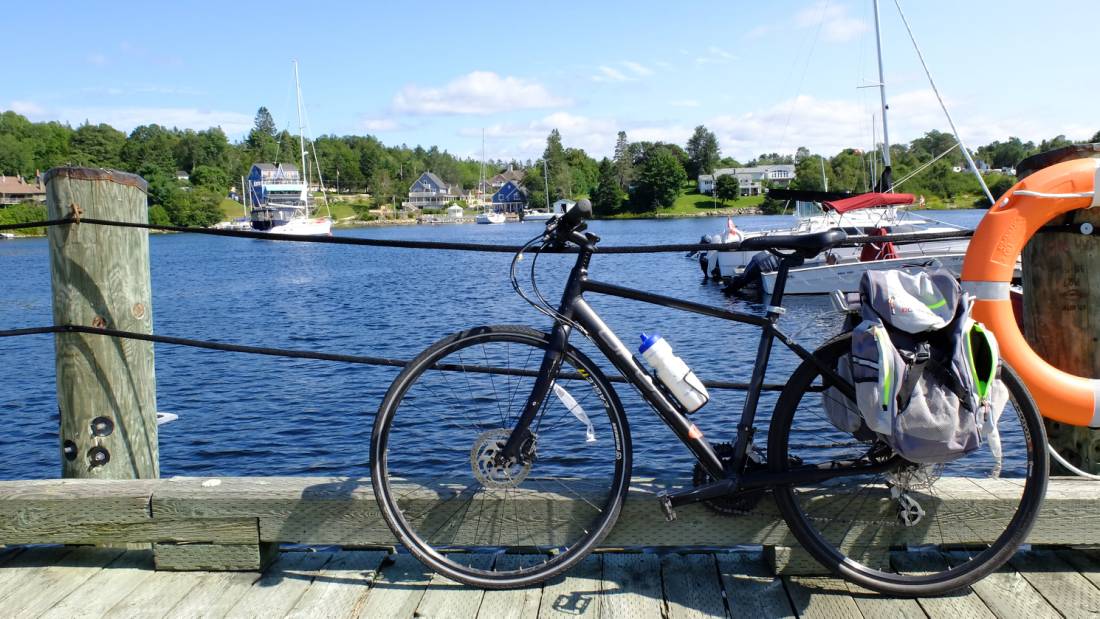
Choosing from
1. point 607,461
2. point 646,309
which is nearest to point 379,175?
point 646,309

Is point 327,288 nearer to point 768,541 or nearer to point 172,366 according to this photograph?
point 172,366

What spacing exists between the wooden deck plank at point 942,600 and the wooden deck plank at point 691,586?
62 centimetres

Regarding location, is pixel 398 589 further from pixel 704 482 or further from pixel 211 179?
pixel 211 179

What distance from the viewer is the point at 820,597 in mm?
2750

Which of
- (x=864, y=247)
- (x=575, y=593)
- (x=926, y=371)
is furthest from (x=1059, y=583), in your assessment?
(x=864, y=247)

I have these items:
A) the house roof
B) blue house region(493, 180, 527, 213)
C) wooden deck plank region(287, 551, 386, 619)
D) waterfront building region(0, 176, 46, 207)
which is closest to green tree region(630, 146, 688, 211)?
blue house region(493, 180, 527, 213)

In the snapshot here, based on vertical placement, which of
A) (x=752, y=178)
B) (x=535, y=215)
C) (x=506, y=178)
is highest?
(x=506, y=178)

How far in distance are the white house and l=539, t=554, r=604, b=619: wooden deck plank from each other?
133 m

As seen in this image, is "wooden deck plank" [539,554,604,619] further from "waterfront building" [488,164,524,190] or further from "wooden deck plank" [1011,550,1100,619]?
"waterfront building" [488,164,524,190]

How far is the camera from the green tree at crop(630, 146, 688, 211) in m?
126

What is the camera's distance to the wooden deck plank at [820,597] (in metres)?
2.65

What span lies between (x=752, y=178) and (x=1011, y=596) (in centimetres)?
14465

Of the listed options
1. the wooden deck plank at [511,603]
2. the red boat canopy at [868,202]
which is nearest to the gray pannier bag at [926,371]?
the wooden deck plank at [511,603]

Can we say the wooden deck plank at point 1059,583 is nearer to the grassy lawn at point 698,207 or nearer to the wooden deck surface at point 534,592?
the wooden deck surface at point 534,592
